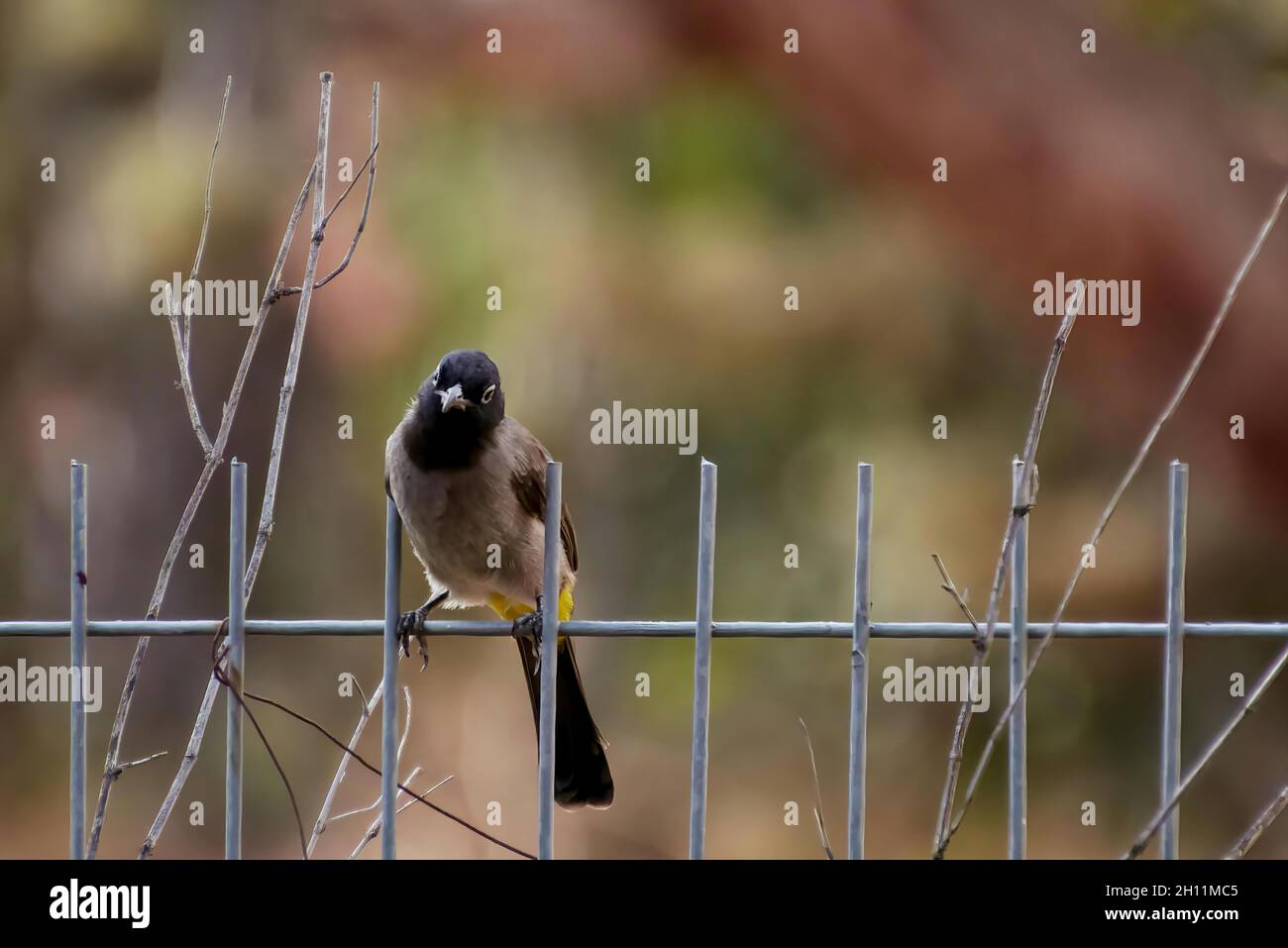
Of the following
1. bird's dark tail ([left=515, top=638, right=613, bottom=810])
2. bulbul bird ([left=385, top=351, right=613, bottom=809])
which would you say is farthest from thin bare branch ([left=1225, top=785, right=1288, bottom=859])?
bulbul bird ([left=385, top=351, right=613, bottom=809])

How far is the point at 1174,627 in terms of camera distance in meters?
1.99

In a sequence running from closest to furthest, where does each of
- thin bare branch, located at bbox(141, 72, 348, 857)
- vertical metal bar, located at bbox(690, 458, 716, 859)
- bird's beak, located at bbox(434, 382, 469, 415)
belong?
vertical metal bar, located at bbox(690, 458, 716, 859)
thin bare branch, located at bbox(141, 72, 348, 857)
bird's beak, located at bbox(434, 382, 469, 415)

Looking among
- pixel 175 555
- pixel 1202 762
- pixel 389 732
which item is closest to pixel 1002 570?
pixel 1202 762

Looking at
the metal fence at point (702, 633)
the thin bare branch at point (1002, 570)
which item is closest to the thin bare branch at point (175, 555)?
the metal fence at point (702, 633)

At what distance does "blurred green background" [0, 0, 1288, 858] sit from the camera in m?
8.20

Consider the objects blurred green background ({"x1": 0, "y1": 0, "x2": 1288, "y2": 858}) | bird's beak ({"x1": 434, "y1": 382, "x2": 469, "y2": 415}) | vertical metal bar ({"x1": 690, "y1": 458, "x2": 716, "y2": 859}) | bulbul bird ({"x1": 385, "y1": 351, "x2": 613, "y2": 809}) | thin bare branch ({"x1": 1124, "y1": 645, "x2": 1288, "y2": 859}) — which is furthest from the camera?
blurred green background ({"x1": 0, "y1": 0, "x2": 1288, "y2": 858})

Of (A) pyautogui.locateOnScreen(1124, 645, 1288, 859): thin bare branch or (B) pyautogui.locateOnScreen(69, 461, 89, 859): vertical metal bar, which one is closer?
(A) pyautogui.locateOnScreen(1124, 645, 1288, 859): thin bare branch

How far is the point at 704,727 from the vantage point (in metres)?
1.99

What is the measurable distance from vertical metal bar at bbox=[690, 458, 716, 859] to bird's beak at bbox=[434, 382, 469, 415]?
1099 mm

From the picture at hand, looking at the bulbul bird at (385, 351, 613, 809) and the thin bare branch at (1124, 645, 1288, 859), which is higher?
the bulbul bird at (385, 351, 613, 809)

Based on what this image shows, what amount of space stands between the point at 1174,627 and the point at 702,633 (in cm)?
74

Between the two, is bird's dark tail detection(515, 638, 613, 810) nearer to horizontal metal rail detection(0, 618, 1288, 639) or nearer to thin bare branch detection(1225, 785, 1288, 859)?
horizontal metal rail detection(0, 618, 1288, 639)

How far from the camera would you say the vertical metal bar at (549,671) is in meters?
2.01

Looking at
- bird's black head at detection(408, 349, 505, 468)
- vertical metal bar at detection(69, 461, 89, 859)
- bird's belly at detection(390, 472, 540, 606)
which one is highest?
bird's black head at detection(408, 349, 505, 468)
